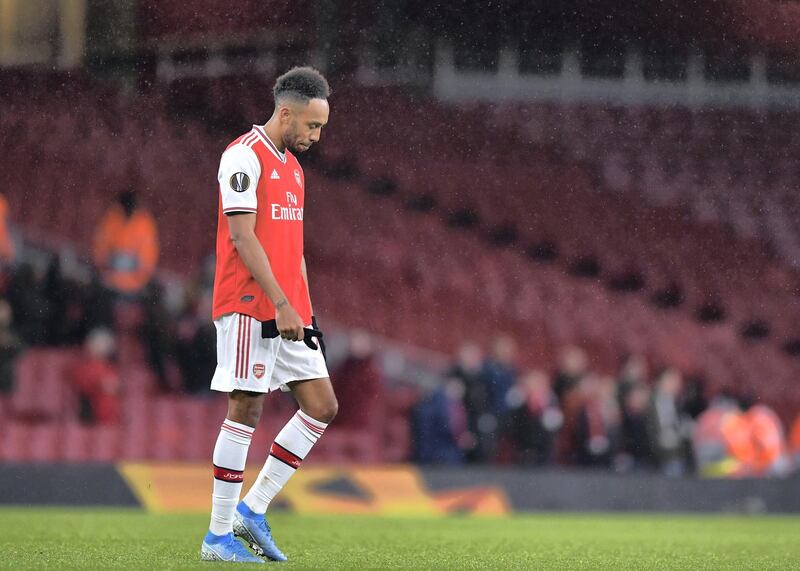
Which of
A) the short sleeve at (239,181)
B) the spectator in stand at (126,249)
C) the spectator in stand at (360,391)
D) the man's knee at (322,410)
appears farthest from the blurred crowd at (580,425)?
the short sleeve at (239,181)

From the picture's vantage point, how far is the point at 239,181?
4723 mm

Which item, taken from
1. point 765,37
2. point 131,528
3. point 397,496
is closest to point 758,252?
point 765,37

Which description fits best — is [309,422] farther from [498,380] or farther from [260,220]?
[498,380]

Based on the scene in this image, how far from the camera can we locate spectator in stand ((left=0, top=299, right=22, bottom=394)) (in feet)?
33.1

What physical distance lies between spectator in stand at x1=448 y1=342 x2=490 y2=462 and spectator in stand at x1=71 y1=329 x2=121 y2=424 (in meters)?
2.85

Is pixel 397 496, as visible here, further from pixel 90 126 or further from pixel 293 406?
pixel 90 126

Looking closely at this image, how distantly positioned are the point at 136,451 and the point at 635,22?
6.49 m

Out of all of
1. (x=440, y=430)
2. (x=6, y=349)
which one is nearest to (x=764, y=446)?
(x=440, y=430)

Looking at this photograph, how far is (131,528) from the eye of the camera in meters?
7.36

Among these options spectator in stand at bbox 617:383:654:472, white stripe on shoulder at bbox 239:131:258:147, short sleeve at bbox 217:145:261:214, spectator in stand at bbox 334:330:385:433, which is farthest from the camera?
spectator in stand at bbox 617:383:654:472

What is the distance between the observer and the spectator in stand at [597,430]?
11.7 meters

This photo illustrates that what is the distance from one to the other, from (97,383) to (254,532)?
5898 millimetres

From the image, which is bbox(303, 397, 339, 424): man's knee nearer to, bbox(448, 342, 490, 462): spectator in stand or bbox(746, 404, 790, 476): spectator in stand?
bbox(448, 342, 490, 462): spectator in stand

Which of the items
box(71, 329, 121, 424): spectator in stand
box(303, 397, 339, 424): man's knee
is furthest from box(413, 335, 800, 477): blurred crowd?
box(303, 397, 339, 424): man's knee
